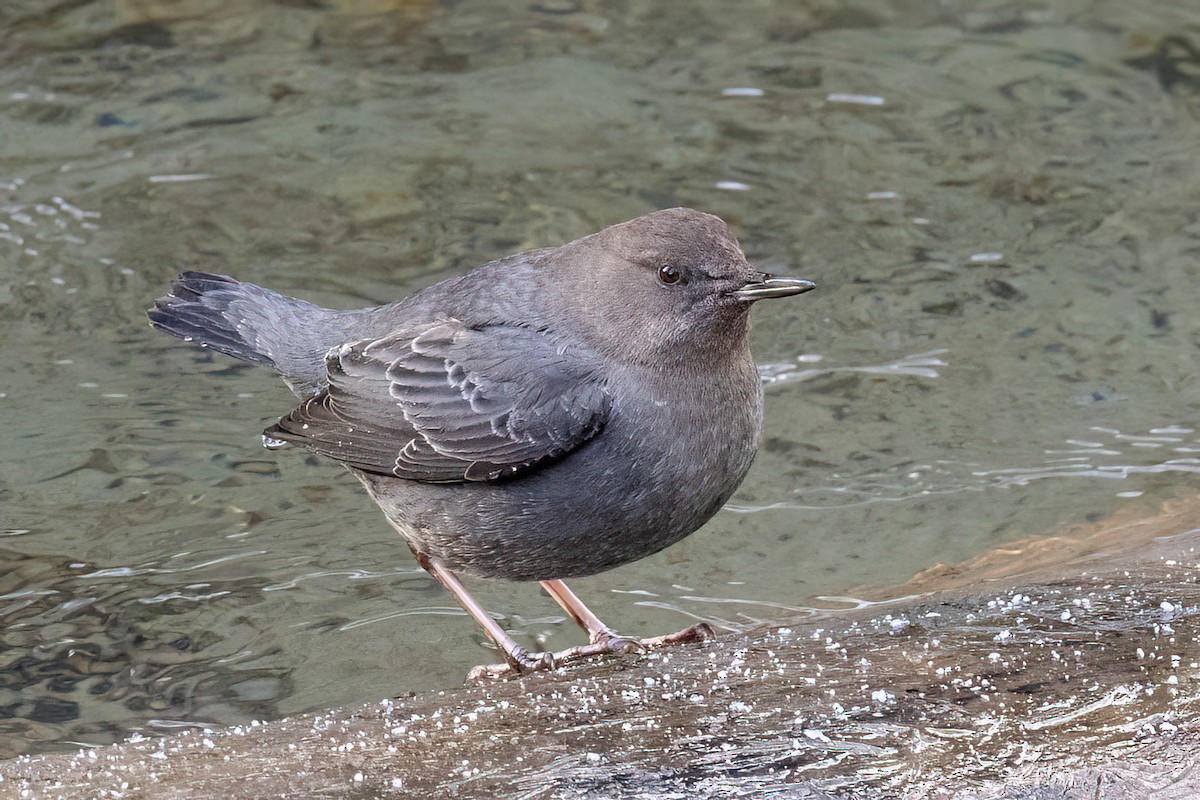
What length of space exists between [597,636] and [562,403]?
0.79 meters

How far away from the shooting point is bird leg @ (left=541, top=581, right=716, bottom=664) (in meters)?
4.09

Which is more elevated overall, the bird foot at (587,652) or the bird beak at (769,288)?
the bird beak at (769,288)

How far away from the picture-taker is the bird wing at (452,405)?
12.8ft

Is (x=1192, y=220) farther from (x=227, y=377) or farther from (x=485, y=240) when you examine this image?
(x=227, y=377)

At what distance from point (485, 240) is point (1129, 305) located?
2914 mm

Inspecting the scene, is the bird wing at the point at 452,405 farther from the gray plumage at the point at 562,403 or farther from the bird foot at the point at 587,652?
the bird foot at the point at 587,652

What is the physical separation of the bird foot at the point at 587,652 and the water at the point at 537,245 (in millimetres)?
331

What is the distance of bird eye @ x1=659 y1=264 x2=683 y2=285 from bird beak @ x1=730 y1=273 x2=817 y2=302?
158mm

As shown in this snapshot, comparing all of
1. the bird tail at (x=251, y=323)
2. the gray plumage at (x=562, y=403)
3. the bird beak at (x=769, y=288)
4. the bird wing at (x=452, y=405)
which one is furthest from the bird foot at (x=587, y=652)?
the bird tail at (x=251, y=323)

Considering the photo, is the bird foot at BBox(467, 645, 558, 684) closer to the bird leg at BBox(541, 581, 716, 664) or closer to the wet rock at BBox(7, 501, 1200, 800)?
the bird leg at BBox(541, 581, 716, 664)

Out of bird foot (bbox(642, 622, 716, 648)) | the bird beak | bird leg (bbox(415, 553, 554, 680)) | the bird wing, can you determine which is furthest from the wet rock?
the bird beak

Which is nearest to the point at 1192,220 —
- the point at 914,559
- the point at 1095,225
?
the point at 1095,225

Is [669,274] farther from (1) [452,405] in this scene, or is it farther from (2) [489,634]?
(2) [489,634]

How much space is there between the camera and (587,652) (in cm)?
417
